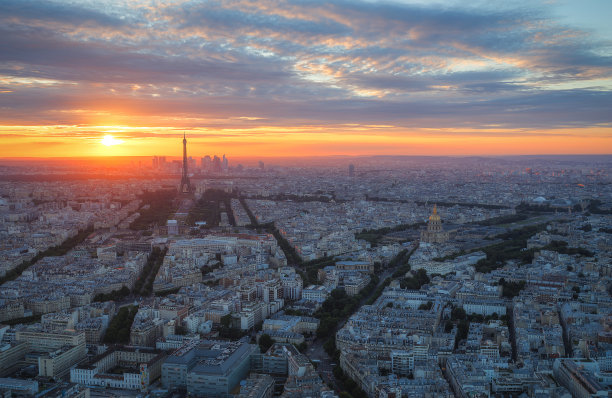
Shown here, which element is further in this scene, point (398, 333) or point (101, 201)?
point (101, 201)

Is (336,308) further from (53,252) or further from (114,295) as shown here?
(53,252)

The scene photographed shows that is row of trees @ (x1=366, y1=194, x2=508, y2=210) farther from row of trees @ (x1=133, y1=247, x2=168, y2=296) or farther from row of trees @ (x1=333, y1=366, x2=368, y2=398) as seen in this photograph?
row of trees @ (x1=333, y1=366, x2=368, y2=398)

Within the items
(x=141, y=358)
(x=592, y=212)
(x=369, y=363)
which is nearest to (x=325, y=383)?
(x=369, y=363)

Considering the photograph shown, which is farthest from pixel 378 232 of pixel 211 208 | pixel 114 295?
pixel 114 295

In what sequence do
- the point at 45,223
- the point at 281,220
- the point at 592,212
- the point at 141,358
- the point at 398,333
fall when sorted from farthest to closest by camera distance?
the point at 592,212
the point at 281,220
the point at 45,223
the point at 398,333
the point at 141,358

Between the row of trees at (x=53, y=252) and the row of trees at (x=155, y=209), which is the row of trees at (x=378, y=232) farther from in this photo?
the row of trees at (x=53, y=252)

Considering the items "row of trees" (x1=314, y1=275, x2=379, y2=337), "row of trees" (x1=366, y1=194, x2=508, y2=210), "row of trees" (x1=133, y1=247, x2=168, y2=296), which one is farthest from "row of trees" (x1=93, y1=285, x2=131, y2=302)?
"row of trees" (x1=366, y1=194, x2=508, y2=210)

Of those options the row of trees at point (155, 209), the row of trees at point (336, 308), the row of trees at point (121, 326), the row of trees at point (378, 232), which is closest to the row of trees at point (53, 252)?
the row of trees at point (155, 209)

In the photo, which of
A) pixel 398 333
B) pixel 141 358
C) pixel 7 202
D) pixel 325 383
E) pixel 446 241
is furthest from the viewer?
pixel 7 202

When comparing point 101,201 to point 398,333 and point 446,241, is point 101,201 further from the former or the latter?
point 398,333

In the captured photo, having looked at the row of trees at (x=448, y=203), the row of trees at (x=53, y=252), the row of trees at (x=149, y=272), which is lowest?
the row of trees at (x=149, y=272)

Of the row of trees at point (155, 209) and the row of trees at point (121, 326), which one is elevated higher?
the row of trees at point (155, 209)
